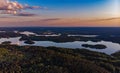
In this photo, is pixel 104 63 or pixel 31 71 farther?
pixel 104 63

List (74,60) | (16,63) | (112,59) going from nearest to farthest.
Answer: (16,63) → (74,60) → (112,59)

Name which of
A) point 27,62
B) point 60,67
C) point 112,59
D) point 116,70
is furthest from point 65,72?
point 112,59

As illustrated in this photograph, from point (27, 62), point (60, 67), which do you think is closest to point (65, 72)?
point (60, 67)

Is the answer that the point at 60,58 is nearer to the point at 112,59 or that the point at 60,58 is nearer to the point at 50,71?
the point at 50,71

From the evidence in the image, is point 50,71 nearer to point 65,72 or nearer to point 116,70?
point 65,72

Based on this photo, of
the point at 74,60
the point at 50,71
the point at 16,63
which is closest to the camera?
the point at 50,71

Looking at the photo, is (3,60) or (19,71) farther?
(3,60)

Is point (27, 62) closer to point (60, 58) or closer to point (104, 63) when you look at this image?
point (60, 58)

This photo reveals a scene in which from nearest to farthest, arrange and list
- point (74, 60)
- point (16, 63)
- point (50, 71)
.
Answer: point (50, 71), point (16, 63), point (74, 60)

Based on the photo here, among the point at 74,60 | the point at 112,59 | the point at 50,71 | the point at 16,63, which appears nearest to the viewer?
the point at 50,71
